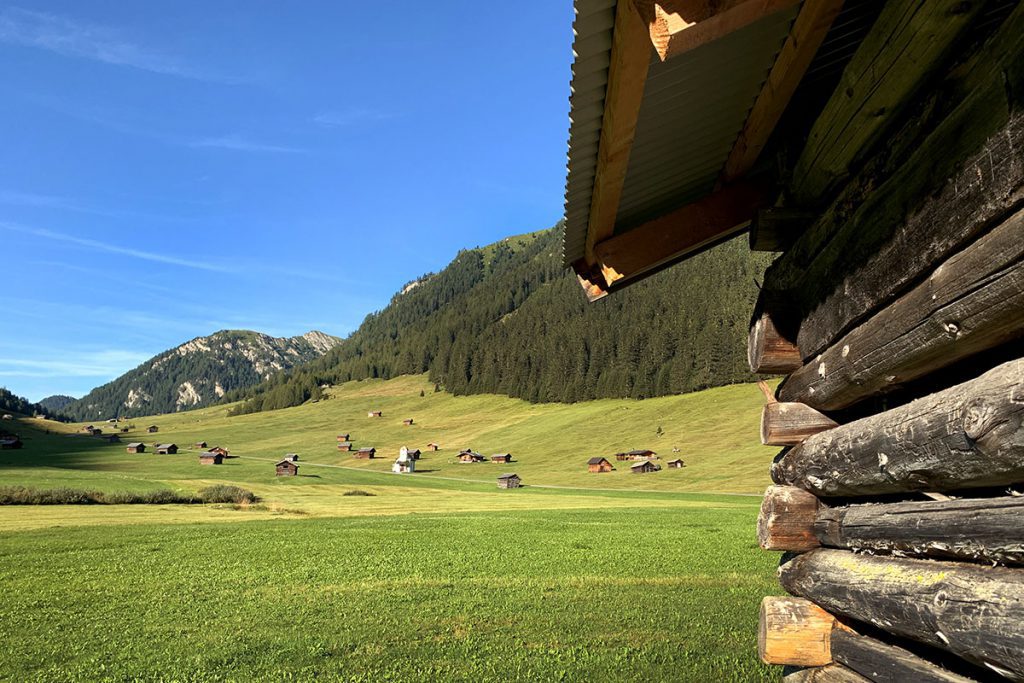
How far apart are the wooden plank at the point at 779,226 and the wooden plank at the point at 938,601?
3027 mm

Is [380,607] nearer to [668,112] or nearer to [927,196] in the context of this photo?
[668,112]

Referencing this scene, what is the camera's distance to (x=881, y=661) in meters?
4.95

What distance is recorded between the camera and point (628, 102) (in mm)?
4066

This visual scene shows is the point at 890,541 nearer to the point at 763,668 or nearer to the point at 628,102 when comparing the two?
the point at 628,102

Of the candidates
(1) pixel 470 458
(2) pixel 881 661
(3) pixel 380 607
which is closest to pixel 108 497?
(3) pixel 380 607

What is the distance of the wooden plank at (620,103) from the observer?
11.0 feet

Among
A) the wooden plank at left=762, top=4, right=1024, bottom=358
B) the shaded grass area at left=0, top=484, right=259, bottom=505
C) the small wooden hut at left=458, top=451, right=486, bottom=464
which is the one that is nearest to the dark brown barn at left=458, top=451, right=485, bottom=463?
the small wooden hut at left=458, top=451, right=486, bottom=464

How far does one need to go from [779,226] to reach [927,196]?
7.99 ft

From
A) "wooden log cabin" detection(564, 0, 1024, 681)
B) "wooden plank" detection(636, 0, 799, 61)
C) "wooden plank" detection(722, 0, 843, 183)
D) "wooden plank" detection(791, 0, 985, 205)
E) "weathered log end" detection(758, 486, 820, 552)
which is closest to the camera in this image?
"wooden plank" detection(636, 0, 799, 61)

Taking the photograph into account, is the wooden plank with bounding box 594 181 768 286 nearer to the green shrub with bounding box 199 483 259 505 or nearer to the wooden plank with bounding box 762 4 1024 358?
the wooden plank with bounding box 762 4 1024 358

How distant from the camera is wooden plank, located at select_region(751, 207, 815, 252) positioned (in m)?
6.22

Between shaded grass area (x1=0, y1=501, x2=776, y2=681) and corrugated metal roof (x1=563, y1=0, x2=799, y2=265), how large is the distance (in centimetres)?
703

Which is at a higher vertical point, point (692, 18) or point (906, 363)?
point (692, 18)

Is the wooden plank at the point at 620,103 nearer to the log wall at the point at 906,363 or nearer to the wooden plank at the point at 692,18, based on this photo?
the wooden plank at the point at 692,18
